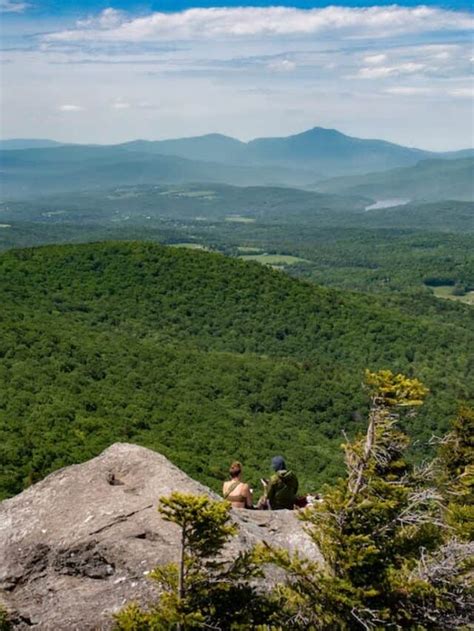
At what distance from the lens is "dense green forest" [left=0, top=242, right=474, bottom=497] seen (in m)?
50.3

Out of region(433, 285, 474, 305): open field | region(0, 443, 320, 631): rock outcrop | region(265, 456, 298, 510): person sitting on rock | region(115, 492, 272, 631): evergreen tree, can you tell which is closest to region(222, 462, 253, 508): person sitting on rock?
region(0, 443, 320, 631): rock outcrop

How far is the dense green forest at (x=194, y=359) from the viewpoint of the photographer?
50.3 meters

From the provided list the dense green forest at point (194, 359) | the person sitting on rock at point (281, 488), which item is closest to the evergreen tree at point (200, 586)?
the person sitting on rock at point (281, 488)

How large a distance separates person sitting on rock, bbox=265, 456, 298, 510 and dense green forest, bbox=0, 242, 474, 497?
19.4m

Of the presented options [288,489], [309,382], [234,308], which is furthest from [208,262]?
[288,489]

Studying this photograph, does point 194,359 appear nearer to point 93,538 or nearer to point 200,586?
point 93,538

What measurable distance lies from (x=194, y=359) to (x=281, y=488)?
64.7m

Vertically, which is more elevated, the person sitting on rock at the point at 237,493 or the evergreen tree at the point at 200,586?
the evergreen tree at the point at 200,586

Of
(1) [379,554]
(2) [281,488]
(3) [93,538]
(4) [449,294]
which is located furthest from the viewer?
(4) [449,294]

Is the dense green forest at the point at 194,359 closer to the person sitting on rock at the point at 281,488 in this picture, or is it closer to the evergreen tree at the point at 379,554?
the person sitting on rock at the point at 281,488

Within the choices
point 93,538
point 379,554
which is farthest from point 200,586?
point 93,538

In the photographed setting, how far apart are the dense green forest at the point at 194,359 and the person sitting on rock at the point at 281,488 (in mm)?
19382

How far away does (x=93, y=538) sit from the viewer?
1475 centimetres

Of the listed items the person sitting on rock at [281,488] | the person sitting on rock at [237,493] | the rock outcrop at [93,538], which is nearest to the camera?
the rock outcrop at [93,538]
